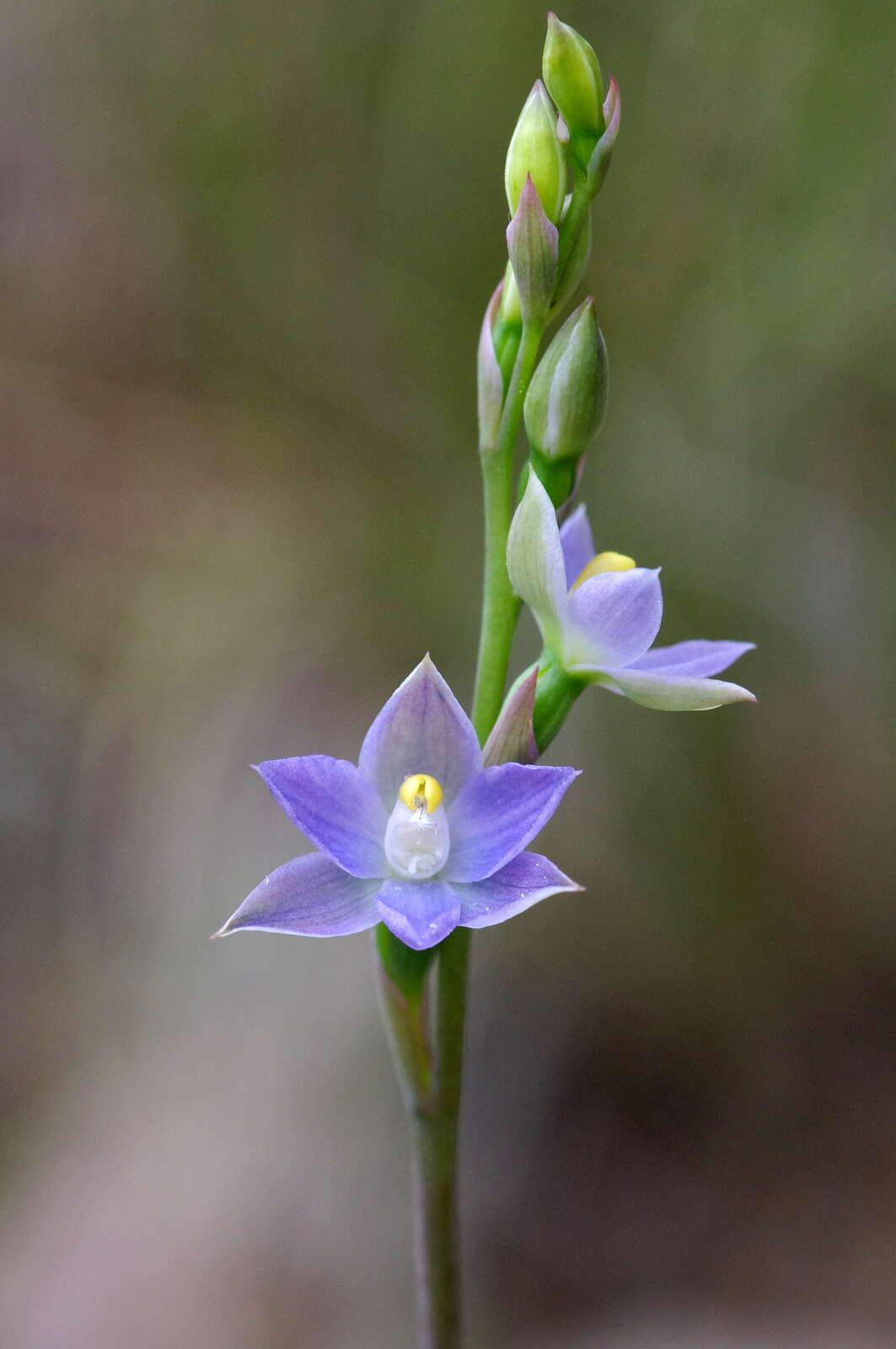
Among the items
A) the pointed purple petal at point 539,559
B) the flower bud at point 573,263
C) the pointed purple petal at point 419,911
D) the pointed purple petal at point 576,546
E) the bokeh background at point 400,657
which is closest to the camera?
the pointed purple petal at point 419,911

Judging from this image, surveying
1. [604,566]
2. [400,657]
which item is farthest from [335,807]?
[400,657]

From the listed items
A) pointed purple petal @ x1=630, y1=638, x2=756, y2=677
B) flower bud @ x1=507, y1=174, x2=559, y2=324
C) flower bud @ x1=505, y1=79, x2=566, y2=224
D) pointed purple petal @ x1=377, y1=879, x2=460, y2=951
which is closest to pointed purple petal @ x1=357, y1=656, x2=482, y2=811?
pointed purple petal @ x1=377, y1=879, x2=460, y2=951

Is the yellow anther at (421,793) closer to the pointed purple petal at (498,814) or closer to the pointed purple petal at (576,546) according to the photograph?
the pointed purple petal at (498,814)

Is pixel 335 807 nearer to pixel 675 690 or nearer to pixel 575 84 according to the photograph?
pixel 675 690

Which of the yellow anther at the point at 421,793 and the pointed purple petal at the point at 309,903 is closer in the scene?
the pointed purple petal at the point at 309,903

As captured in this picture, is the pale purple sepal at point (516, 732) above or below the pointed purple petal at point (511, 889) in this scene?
above

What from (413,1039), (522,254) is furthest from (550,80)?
(413,1039)

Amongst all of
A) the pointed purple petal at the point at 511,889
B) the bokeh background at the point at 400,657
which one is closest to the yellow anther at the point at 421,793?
the pointed purple petal at the point at 511,889
